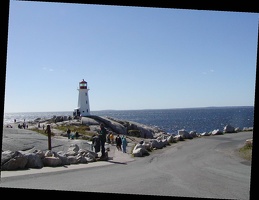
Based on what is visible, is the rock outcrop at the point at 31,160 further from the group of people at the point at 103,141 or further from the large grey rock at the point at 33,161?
the group of people at the point at 103,141

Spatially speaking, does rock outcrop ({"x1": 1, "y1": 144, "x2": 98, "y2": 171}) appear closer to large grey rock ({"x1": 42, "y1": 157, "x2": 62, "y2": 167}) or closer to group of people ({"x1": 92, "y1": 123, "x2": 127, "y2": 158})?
large grey rock ({"x1": 42, "y1": 157, "x2": 62, "y2": 167})

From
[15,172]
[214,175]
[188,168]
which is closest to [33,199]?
[15,172]

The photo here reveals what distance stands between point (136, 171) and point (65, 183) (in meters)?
3.44

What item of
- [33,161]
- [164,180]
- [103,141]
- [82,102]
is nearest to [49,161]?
[33,161]

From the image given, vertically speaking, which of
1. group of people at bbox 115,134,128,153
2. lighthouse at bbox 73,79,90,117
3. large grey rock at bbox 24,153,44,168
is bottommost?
group of people at bbox 115,134,128,153

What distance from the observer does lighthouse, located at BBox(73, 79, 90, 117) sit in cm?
5944

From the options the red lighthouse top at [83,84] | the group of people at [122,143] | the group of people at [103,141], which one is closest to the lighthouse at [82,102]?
the red lighthouse top at [83,84]

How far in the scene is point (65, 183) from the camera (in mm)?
8992

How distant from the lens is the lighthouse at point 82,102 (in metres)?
59.4

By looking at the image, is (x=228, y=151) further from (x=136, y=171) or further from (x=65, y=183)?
(x=65, y=183)

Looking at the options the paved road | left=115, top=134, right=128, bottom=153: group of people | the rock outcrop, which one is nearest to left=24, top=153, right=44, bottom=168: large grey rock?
the rock outcrop

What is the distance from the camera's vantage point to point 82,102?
195ft

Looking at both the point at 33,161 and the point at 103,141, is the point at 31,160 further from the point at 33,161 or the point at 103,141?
the point at 103,141

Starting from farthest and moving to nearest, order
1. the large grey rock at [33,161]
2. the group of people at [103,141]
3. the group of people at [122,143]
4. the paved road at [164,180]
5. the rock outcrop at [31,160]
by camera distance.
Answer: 1. the group of people at [122,143]
2. the group of people at [103,141]
3. the large grey rock at [33,161]
4. the rock outcrop at [31,160]
5. the paved road at [164,180]
